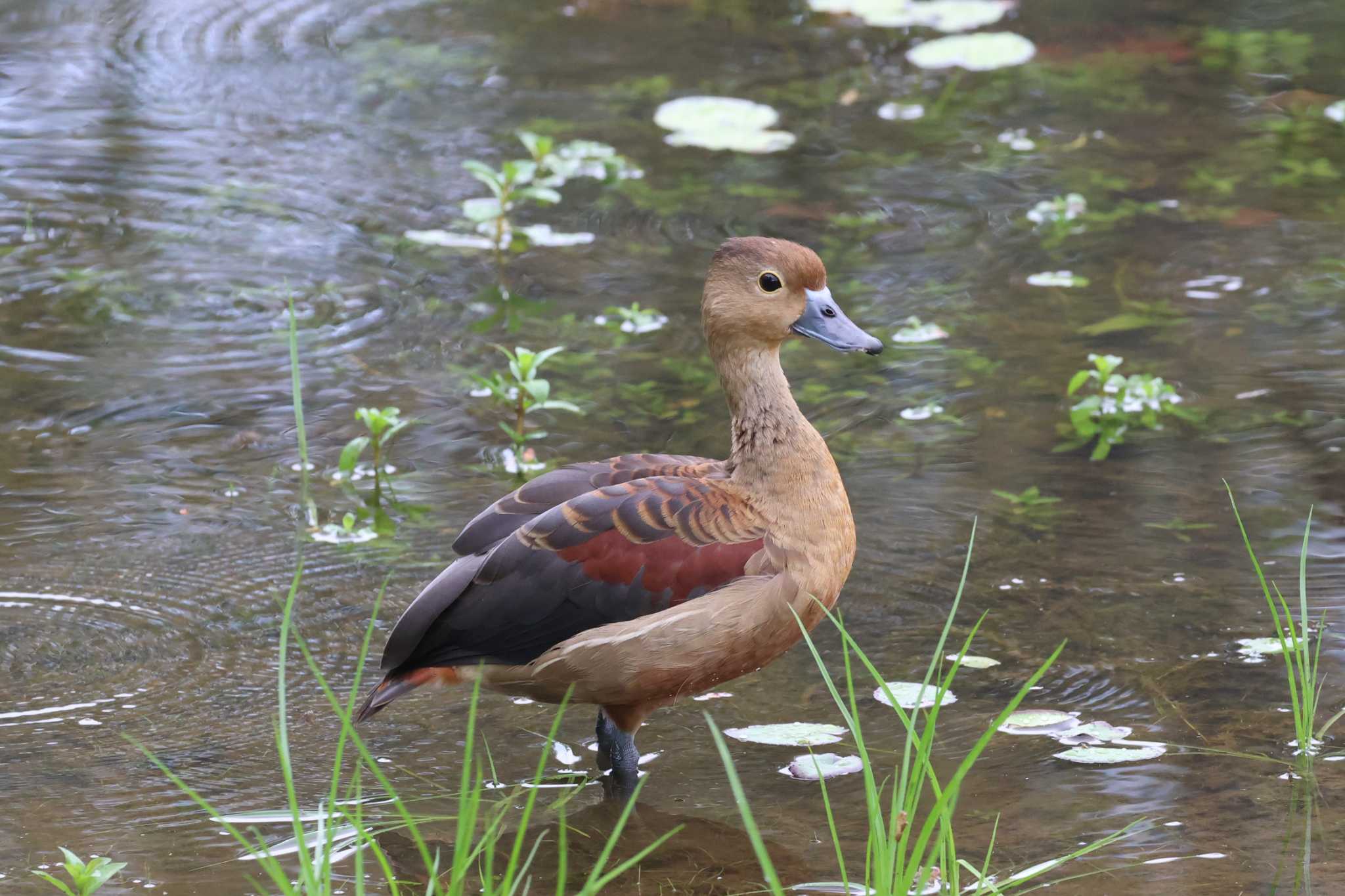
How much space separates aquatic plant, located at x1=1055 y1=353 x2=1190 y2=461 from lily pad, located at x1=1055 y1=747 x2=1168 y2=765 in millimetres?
1827

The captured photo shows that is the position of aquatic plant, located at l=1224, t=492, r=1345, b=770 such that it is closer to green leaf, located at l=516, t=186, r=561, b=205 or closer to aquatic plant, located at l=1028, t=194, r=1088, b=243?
aquatic plant, located at l=1028, t=194, r=1088, b=243

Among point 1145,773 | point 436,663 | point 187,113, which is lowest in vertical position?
point 1145,773

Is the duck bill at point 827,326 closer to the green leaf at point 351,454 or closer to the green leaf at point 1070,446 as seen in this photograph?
the green leaf at point 1070,446

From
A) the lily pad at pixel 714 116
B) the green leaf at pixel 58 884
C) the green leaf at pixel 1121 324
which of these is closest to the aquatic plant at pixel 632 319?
the green leaf at pixel 1121 324

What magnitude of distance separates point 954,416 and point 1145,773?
88.4 inches

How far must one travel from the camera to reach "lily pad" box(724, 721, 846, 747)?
13.2 feet

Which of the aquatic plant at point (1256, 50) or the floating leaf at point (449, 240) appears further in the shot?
the aquatic plant at point (1256, 50)

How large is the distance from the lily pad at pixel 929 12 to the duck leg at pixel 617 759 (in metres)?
7.16

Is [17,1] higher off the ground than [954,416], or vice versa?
[17,1]

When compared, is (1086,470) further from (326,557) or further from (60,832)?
(60,832)

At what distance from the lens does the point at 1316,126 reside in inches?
337

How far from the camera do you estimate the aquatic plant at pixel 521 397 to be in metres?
5.41

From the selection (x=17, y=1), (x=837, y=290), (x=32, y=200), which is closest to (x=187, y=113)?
(x=32, y=200)

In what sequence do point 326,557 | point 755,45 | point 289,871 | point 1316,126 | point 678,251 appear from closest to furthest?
point 289,871 → point 326,557 → point 678,251 → point 1316,126 → point 755,45
